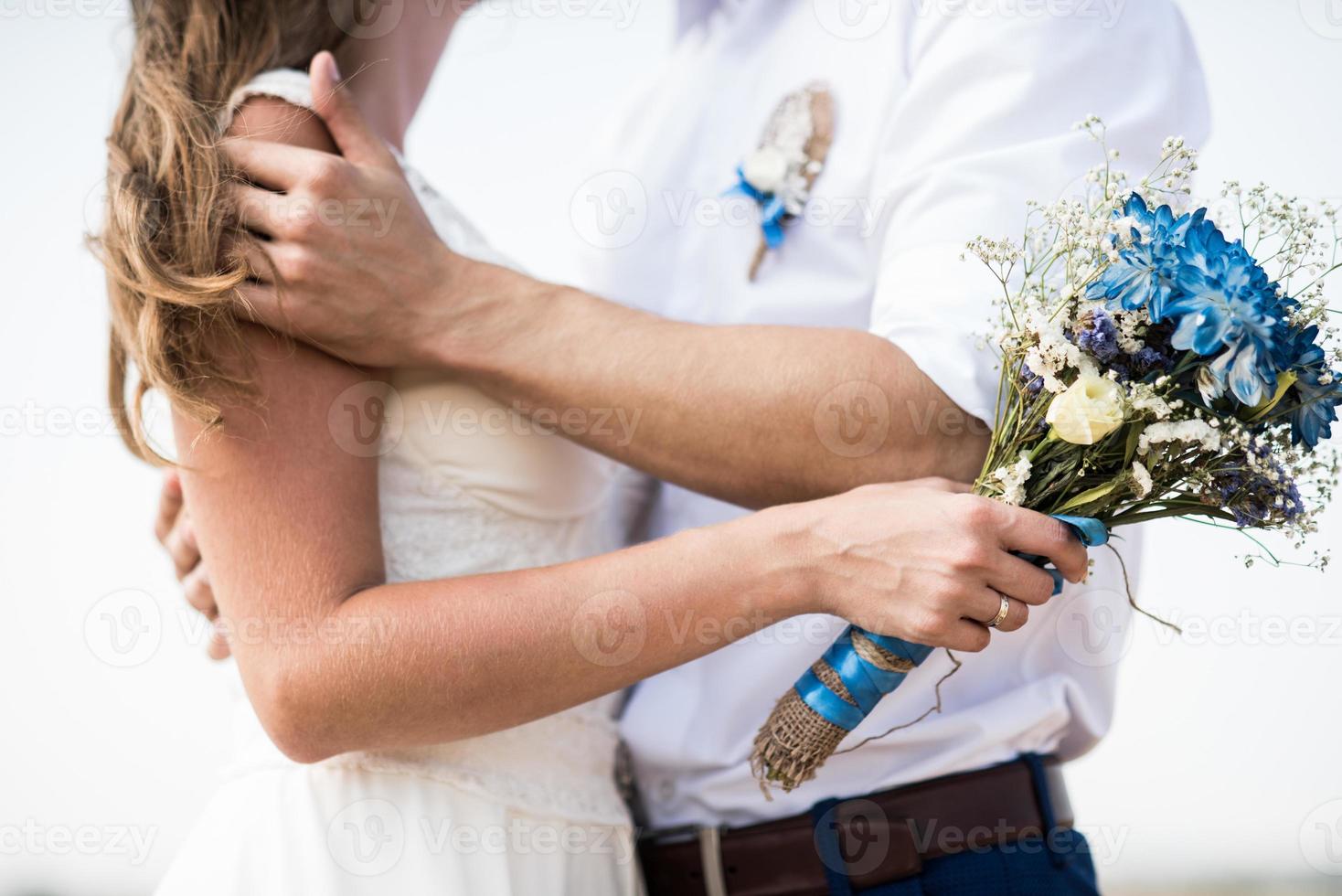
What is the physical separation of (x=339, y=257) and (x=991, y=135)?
0.86 meters

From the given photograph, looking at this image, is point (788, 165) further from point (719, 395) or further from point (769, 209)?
point (719, 395)

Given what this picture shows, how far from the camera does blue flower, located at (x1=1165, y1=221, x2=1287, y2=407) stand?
0.95 m

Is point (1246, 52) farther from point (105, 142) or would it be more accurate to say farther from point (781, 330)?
point (105, 142)

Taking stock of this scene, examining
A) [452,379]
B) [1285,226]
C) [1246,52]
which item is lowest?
[452,379]

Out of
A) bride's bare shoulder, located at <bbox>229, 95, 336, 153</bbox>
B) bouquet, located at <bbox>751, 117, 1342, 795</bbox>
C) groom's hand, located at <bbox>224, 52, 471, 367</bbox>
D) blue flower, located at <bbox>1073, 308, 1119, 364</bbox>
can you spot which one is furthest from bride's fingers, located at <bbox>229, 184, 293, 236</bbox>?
→ blue flower, located at <bbox>1073, 308, 1119, 364</bbox>

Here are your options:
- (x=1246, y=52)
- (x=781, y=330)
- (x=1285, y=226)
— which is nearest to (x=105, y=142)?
(x=781, y=330)

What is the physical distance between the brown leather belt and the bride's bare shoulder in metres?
1.19

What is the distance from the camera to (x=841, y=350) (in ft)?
4.06

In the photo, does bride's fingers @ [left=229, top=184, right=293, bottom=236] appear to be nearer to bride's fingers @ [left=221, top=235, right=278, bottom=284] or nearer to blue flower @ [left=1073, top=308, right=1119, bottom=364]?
bride's fingers @ [left=221, top=235, right=278, bottom=284]

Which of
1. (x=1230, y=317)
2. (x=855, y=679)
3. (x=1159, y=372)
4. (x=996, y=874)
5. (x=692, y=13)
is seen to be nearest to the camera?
(x=1230, y=317)

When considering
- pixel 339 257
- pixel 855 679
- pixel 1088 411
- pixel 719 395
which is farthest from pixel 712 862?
pixel 339 257

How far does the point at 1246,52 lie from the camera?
18.0ft

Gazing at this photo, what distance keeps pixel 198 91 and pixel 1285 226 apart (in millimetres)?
1423

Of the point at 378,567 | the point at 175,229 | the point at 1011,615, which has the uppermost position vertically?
the point at 175,229
